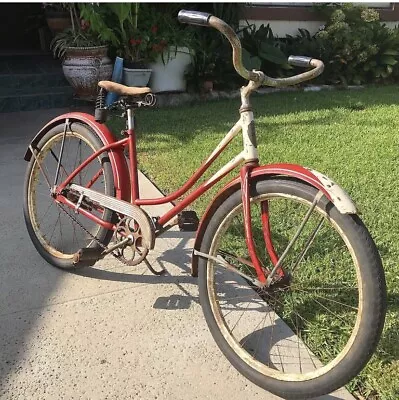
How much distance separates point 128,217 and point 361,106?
5.23 m

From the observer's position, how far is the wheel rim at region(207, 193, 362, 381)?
198 cm

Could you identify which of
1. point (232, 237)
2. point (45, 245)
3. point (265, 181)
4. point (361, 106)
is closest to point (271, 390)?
point (265, 181)

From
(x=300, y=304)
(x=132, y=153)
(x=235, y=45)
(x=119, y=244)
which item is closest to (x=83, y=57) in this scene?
(x=132, y=153)

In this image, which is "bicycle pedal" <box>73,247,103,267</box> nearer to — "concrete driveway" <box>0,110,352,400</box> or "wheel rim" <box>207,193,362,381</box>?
"concrete driveway" <box>0,110,352,400</box>

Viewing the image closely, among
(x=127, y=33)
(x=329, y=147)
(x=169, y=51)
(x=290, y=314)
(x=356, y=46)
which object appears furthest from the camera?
(x=356, y=46)

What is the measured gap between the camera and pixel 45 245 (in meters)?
2.84

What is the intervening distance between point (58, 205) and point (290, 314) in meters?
1.52

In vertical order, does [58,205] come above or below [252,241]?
below

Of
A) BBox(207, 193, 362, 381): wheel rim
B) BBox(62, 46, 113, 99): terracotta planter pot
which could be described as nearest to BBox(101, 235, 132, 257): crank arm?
BBox(207, 193, 362, 381): wheel rim

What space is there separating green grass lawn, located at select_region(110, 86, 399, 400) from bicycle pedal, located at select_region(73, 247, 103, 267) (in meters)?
1.07

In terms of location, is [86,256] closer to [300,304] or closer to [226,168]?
[226,168]

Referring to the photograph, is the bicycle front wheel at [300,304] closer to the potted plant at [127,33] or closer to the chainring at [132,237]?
the chainring at [132,237]

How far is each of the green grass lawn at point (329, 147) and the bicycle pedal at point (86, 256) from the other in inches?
42.2

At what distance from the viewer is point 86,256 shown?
8.30 feet
